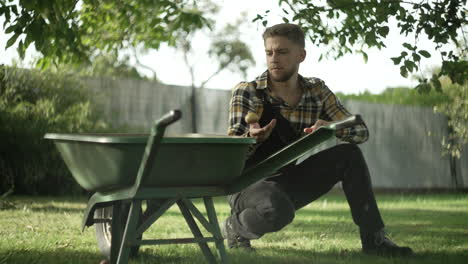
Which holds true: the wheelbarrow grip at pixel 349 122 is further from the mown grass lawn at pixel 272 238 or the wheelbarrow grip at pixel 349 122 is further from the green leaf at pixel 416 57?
the green leaf at pixel 416 57

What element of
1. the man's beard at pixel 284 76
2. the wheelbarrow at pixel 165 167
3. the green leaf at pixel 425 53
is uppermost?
the green leaf at pixel 425 53

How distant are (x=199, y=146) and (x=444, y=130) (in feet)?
33.3

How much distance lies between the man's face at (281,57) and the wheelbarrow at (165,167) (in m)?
0.77

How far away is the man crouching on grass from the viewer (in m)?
3.06

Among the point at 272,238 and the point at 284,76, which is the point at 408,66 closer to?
the point at 284,76

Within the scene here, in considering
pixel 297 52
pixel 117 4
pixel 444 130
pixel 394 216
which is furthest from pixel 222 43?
pixel 297 52

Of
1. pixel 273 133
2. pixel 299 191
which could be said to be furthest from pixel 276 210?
pixel 273 133

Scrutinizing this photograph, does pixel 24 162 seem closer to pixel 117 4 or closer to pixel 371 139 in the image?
pixel 117 4

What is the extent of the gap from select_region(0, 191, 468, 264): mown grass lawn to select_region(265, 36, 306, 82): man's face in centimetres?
97

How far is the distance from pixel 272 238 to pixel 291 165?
3.17ft

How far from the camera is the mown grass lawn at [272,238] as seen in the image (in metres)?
3.18

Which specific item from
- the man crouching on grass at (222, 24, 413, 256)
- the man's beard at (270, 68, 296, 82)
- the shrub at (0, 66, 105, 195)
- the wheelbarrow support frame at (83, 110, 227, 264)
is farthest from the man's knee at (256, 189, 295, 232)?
the shrub at (0, 66, 105, 195)

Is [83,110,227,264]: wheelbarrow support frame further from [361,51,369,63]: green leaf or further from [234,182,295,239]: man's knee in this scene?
[361,51,369,63]: green leaf

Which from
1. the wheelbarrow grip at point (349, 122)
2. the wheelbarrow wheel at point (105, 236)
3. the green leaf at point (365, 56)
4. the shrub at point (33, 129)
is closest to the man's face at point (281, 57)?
the wheelbarrow grip at point (349, 122)
